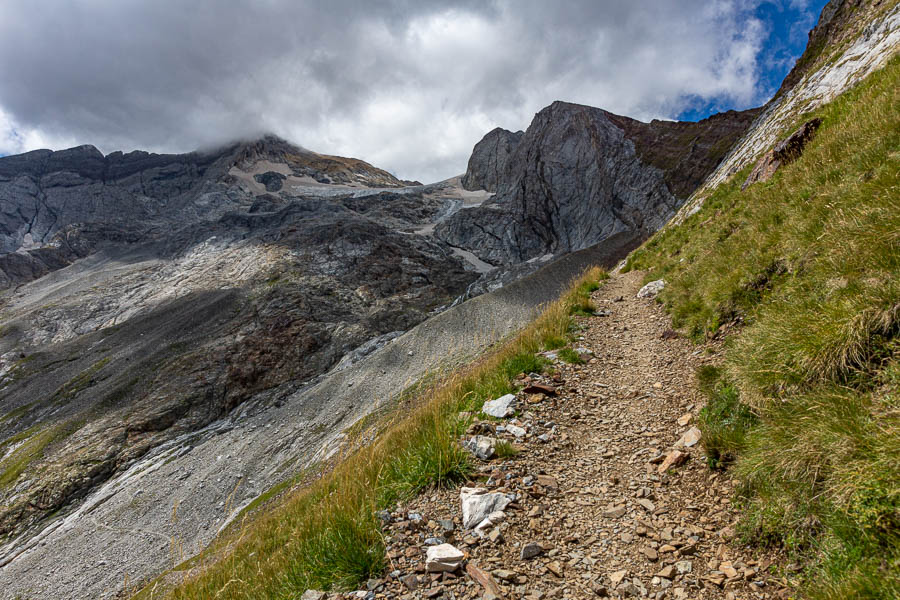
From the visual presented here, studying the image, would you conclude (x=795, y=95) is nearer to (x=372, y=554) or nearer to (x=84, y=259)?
(x=372, y=554)

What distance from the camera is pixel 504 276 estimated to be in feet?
303

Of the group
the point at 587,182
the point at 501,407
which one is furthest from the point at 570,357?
the point at 587,182

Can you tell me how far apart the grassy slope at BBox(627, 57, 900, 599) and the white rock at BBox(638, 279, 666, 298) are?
461 centimetres

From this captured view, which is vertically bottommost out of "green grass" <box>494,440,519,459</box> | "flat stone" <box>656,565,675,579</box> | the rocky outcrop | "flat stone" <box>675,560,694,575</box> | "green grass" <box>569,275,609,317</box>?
"flat stone" <box>675,560,694,575</box>

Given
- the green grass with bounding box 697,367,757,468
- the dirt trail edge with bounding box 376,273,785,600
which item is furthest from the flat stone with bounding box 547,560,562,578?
the green grass with bounding box 697,367,757,468

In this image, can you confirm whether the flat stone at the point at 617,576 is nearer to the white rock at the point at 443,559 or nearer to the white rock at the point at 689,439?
the white rock at the point at 443,559

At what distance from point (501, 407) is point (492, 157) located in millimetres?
203337

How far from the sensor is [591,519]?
144 inches

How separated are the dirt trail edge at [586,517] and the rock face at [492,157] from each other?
190m

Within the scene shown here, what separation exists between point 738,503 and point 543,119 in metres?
135

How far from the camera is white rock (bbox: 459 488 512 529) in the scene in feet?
12.5

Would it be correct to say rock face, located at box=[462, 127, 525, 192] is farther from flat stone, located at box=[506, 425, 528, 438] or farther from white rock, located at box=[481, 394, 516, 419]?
flat stone, located at box=[506, 425, 528, 438]

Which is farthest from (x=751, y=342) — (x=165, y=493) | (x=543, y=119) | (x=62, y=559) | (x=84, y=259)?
(x=84, y=259)

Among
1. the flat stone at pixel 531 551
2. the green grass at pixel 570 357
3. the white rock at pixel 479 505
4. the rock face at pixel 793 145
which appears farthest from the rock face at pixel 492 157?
the flat stone at pixel 531 551
